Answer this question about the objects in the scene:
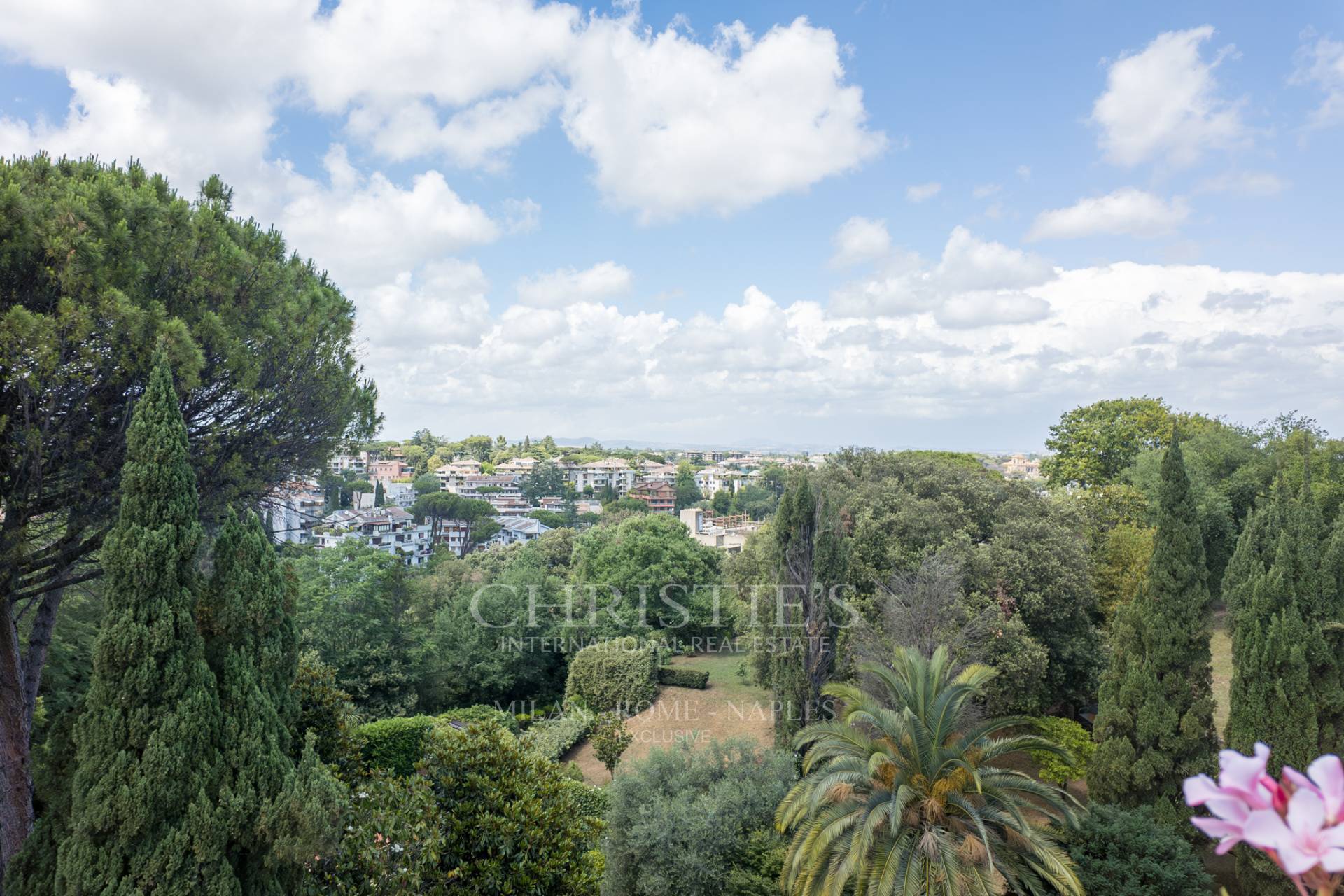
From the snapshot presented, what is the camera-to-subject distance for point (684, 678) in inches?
756

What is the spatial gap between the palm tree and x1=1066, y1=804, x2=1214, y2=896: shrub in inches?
22.6

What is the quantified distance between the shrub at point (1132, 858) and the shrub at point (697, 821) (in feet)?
11.5

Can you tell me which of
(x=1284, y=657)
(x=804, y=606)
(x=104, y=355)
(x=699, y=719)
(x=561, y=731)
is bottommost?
(x=699, y=719)

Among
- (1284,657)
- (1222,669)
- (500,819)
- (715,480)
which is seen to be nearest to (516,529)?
(1222,669)

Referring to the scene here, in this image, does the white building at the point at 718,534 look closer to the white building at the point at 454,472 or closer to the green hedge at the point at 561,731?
the green hedge at the point at 561,731

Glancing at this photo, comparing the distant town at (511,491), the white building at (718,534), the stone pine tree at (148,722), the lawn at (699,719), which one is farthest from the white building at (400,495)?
the stone pine tree at (148,722)

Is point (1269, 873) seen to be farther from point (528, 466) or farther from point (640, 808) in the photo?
point (528, 466)

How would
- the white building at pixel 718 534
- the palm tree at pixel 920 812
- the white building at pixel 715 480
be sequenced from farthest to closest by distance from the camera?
1. the white building at pixel 715 480
2. the white building at pixel 718 534
3. the palm tree at pixel 920 812

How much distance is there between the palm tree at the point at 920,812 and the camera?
22.9 feet

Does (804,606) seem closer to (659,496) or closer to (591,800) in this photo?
(591,800)

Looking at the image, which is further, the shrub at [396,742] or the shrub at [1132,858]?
the shrub at [396,742]

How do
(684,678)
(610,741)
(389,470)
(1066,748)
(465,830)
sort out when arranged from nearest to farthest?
1. (465,830)
2. (1066,748)
3. (610,741)
4. (684,678)
5. (389,470)

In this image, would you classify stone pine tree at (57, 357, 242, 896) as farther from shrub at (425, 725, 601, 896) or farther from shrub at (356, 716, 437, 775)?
shrub at (356, 716, 437, 775)

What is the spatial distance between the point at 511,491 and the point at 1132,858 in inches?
2600
